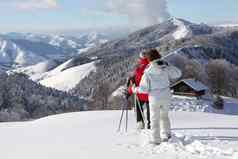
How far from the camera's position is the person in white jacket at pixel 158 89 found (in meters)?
7.87

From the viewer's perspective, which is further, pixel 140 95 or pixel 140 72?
pixel 140 95

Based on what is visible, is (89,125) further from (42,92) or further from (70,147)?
(42,92)

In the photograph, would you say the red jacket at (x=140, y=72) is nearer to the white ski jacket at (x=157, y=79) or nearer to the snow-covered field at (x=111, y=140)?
the snow-covered field at (x=111, y=140)

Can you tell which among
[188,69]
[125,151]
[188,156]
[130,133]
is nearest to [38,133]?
[130,133]

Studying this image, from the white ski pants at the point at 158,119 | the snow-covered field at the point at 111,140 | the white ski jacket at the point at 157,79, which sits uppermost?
the white ski jacket at the point at 157,79

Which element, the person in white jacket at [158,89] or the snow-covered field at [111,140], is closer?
the snow-covered field at [111,140]

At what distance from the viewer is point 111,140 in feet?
28.7

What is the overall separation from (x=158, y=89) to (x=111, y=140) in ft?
5.29

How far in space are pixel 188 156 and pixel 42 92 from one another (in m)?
102

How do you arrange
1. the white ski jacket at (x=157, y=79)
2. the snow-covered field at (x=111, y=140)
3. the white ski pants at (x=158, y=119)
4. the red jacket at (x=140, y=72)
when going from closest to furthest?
the snow-covered field at (x=111, y=140) < the white ski jacket at (x=157, y=79) < the white ski pants at (x=158, y=119) < the red jacket at (x=140, y=72)

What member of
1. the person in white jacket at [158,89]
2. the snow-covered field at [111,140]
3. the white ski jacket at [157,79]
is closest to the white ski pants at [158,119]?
the person in white jacket at [158,89]

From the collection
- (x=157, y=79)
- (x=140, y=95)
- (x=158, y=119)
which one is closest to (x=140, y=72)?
(x=140, y=95)

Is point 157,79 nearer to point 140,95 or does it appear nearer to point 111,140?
point 111,140

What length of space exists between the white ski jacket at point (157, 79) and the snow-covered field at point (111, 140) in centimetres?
92
